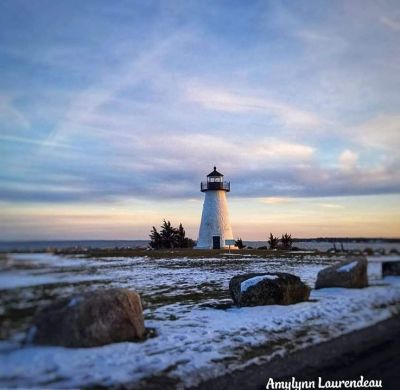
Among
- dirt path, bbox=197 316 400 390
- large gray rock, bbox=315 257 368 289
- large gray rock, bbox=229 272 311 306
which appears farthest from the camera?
large gray rock, bbox=315 257 368 289

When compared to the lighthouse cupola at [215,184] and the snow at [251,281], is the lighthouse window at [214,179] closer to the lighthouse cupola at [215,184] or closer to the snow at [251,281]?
the lighthouse cupola at [215,184]

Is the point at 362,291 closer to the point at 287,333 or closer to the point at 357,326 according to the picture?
the point at 357,326

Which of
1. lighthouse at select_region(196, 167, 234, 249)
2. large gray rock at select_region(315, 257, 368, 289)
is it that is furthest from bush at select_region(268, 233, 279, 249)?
large gray rock at select_region(315, 257, 368, 289)

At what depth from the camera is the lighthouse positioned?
150 ft

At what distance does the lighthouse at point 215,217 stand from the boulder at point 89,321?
3799cm

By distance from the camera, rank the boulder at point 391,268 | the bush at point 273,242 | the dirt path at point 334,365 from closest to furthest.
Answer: the dirt path at point 334,365
the boulder at point 391,268
the bush at point 273,242

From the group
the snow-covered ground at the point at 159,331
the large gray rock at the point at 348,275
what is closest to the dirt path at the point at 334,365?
the snow-covered ground at the point at 159,331

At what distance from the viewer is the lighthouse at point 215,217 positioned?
150 feet

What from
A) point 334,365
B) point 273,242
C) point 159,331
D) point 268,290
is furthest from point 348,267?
point 273,242

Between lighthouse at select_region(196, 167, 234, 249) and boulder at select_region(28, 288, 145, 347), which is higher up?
lighthouse at select_region(196, 167, 234, 249)

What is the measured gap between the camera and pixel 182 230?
45.8 m

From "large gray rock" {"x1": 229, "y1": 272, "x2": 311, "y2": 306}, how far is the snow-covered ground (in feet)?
1.02

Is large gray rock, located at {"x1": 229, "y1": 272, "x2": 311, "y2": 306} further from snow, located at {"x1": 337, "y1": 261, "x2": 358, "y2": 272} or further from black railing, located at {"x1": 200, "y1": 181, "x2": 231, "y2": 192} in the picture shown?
black railing, located at {"x1": 200, "y1": 181, "x2": 231, "y2": 192}

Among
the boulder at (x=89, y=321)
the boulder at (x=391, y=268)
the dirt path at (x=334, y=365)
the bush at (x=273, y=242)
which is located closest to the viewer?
the dirt path at (x=334, y=365)
